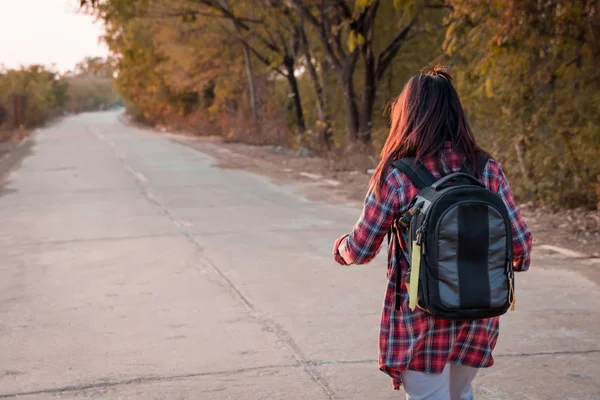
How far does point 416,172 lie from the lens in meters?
3.17

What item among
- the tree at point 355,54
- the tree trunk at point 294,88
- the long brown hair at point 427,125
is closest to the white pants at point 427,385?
the long brown hair at point 427,125

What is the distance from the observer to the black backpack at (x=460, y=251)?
9.81ft

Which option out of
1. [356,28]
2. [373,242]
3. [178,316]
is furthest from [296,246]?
[356,28]

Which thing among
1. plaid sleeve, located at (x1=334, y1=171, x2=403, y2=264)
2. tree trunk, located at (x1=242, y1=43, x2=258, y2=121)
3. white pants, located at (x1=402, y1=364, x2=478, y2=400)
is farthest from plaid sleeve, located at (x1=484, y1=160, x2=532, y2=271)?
tree trunk, located at (x1=242, y1=43, x2=258, y2=121)

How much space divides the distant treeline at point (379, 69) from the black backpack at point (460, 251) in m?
2.54

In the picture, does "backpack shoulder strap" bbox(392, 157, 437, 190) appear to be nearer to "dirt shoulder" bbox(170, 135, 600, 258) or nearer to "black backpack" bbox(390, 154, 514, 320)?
"black backpack" bbox(390, 154, 514, 320)

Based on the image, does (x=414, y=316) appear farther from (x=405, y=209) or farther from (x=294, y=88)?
(x=294, y=88)

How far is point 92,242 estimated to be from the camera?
1065 cm

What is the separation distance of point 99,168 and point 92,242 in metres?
12.1

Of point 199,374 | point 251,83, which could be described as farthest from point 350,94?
point 199,374

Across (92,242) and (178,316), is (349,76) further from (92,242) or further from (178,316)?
(178,316)

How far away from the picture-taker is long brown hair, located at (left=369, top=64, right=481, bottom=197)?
3.17m

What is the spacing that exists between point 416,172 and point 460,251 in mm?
330

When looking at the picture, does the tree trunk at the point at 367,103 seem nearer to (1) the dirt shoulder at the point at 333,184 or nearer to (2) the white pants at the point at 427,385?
(1) the dirt shoulder at the point at 333,184
